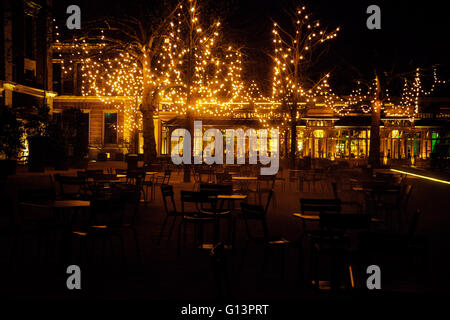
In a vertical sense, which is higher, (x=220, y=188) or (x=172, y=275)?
(x=220, y=188)

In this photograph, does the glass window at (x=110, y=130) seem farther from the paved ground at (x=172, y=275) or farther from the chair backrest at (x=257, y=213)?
the chair backrest at (x=257, y=213)

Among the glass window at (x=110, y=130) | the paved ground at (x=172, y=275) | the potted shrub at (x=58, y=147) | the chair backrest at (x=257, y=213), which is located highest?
the glass window at (x=110, y=130)

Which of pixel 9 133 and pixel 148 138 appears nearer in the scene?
pixel 9 133

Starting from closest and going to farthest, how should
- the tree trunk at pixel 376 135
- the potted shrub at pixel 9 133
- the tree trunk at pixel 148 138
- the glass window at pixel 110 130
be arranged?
1. the potted shrub at pixel 9 133
2. the tree trunk at pixel 148 138
3. the tree trunk at pixel 376 135
4. the glass window at pixel 110 130

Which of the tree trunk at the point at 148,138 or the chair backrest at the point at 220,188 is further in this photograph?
the tree trunk at the point at 148,138

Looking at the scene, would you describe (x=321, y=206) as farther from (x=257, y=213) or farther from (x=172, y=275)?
(x=172, y=275)

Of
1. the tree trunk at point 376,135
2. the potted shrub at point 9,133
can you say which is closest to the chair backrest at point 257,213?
the potted shrub at point 9,133

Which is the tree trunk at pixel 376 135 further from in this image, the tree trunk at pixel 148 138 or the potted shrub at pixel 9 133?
Answer: the potted shrub at pixel 9 133
